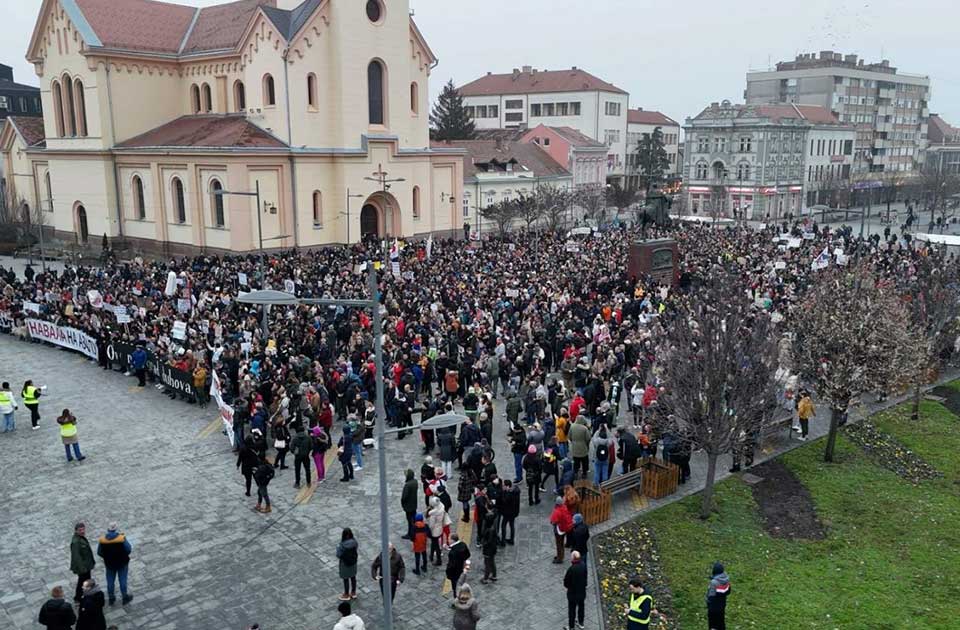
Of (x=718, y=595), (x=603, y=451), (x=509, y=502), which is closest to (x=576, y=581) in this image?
(x=718, y=595)

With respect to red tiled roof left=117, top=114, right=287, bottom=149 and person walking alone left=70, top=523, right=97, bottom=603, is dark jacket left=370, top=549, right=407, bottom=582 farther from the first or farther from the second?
red tiled roof left=117, top=114, right=287, bottom=149

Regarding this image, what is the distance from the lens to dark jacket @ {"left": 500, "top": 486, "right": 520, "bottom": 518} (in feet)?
46.9

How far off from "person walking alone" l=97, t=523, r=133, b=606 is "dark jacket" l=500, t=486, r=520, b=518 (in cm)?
639

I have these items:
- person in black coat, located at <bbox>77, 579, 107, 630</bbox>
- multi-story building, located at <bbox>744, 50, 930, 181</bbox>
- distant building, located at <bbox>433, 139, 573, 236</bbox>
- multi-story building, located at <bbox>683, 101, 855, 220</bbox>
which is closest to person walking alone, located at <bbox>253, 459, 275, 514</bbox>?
person in black coat, located at <bbox>77, 579, 107, 630</bbox>

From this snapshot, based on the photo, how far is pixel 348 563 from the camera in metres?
12.6

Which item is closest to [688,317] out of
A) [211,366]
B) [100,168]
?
[211,366]

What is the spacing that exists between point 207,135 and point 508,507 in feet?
132

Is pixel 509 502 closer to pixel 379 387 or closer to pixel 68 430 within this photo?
pixel 379 387

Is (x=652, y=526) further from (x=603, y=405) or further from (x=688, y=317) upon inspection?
(x=688, y=317)

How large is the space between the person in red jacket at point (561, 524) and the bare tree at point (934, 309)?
43.1ft

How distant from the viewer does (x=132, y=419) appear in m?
21.5

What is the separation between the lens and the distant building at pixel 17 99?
235 feet

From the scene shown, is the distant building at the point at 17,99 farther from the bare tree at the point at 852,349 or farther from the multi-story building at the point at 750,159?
the bare tree at the point at 852,349

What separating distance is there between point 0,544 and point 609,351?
15.6 m
